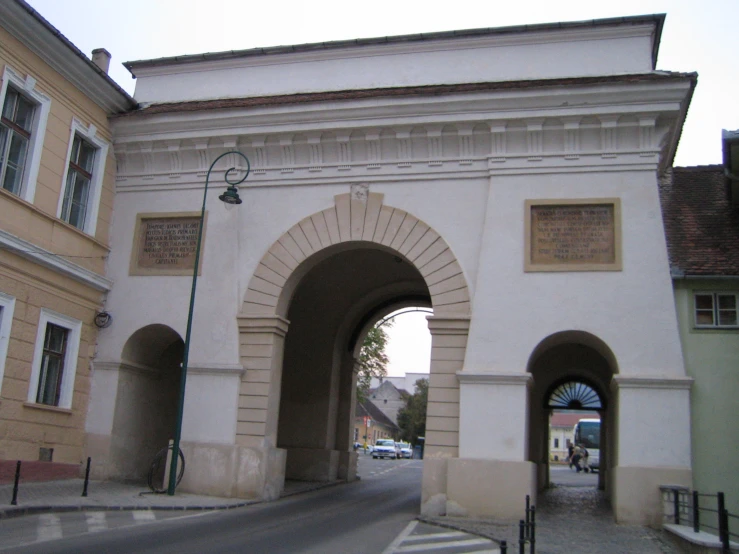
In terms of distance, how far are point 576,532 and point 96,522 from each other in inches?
295

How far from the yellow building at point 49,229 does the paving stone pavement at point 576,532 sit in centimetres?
781

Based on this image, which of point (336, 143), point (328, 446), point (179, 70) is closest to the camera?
point (336, 143)

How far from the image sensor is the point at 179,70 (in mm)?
19547

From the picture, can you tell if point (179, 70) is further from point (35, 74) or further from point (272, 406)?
point (272, 406)

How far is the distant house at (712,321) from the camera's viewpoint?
1419 centimetres

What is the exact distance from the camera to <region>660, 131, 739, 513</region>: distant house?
1419 cm

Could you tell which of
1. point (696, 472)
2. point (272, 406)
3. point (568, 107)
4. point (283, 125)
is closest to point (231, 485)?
point (272, 406)

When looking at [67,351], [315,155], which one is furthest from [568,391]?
[67,351]

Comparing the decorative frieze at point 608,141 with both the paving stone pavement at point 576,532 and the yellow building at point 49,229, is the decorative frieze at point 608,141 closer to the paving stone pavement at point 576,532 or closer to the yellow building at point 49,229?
the paving stone pavement at point 576,532

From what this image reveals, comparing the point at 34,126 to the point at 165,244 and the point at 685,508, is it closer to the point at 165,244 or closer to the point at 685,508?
the point at 165,244

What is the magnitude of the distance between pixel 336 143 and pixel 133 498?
26.9ft

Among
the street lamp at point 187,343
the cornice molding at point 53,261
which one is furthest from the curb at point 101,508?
the cornice molding at point 53,261

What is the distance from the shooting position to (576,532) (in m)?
12.8

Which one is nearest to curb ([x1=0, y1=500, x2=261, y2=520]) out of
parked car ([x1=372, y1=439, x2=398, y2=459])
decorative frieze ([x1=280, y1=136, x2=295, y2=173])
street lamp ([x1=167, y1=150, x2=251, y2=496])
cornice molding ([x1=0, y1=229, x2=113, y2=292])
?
street lamp ([x1=167, y1=150, x2=251, y2=496])
